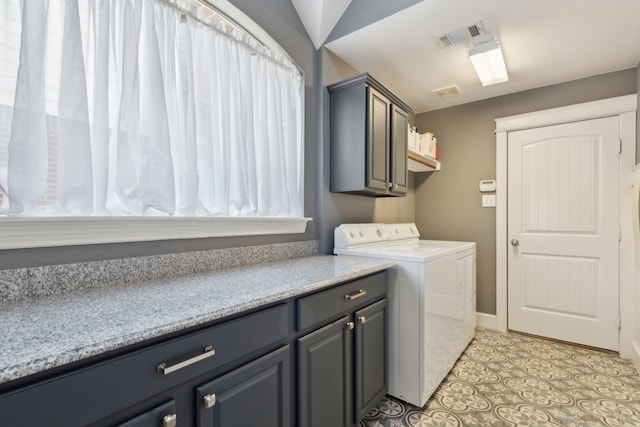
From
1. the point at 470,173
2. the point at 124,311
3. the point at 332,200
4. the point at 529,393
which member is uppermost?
the point at 470,173

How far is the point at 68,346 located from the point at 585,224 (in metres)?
3.48

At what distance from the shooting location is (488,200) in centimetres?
315

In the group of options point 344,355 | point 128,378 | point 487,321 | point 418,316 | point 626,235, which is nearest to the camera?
point 128,378

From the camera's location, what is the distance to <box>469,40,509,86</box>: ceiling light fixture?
2.17 meters

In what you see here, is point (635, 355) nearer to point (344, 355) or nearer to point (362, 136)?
point (344, 355)

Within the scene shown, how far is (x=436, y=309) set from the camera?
1.92m

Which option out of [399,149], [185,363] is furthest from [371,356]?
[399,149]

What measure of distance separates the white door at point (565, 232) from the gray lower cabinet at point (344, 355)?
6.39 ft

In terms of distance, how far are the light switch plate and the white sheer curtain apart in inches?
89.2

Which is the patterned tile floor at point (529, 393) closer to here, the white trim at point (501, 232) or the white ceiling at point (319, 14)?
the white trim at point (501, 232)

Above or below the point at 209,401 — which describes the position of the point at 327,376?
below

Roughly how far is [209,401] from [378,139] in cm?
192

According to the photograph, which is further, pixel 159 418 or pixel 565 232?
pixel 565 232


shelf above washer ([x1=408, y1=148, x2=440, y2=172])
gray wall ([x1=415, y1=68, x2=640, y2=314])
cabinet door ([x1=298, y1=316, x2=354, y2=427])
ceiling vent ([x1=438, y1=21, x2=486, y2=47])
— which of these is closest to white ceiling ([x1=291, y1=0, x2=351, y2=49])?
ceiling vent ([x1=438, y1=21, x2=486, y2=47])
